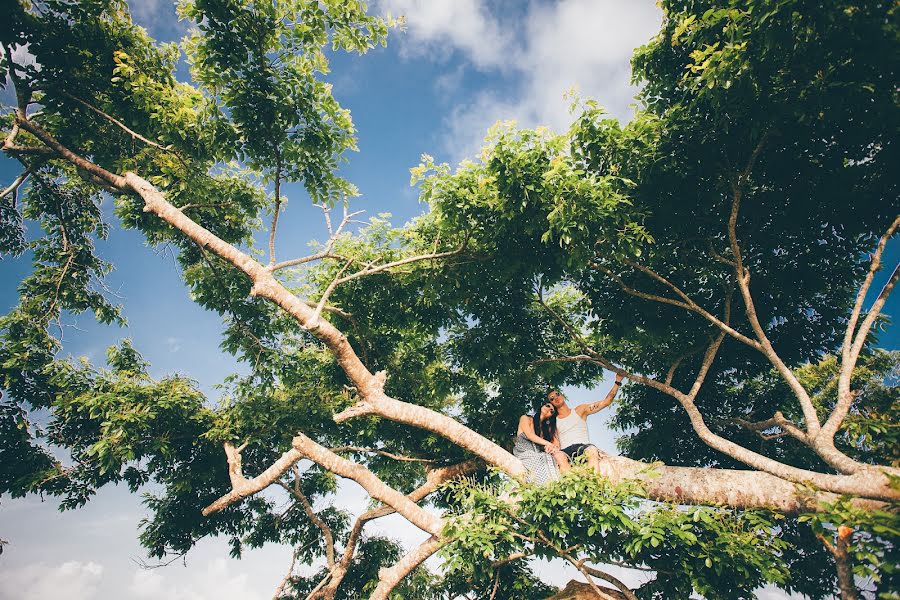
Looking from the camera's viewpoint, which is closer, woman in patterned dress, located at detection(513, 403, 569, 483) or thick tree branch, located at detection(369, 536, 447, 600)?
woman in patterned dress, located at detection(513, 403, 569, 483)

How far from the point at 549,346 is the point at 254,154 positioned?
741 centimetres

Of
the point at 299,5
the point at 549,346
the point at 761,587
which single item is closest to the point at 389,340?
the point at 549,346

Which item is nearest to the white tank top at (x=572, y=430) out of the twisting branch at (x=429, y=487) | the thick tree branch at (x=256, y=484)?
the twisting branch at (x=429, y=487)

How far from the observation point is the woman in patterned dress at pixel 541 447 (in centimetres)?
658

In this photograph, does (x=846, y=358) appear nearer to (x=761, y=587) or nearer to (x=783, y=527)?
(x=761, y=587)

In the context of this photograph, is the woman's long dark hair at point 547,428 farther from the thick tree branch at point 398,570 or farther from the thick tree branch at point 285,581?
the thick tree branch at point 285,581

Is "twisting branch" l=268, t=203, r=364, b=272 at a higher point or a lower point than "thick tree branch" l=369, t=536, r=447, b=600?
higher

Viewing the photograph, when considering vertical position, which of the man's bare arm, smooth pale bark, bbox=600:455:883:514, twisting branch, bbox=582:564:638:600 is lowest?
twisting branch, bbox=582:564:638:600

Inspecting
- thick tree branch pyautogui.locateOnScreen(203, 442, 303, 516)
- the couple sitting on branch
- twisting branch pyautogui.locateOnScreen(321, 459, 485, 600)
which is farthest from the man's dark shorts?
thick tree branch pyautogui.locateOnScreen(203, 442, 303, 516)

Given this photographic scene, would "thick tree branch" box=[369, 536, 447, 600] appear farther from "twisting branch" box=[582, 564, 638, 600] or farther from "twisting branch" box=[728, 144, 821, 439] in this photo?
"twisting branch" box=[728, 144, 821, 439]

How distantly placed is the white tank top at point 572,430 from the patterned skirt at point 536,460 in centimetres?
49

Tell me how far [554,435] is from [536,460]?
0.84m

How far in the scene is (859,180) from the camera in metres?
5.75

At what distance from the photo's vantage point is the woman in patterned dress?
259 inches
